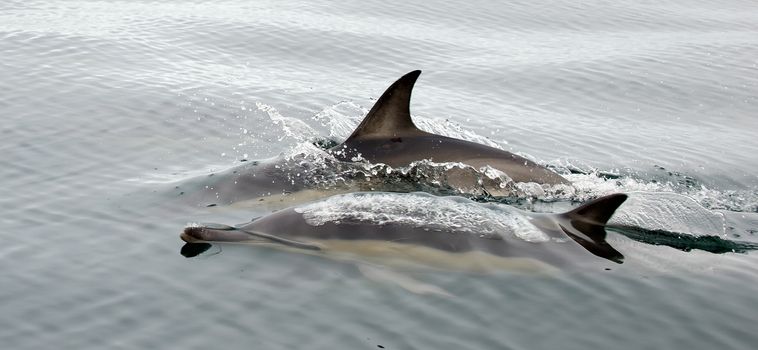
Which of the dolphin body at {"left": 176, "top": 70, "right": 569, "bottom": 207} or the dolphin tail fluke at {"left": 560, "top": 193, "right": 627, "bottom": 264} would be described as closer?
the dolphin tail fluke at {"left": 560, "top": 193, "right": 627, "bottom": 264}

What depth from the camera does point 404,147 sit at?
1138 cm

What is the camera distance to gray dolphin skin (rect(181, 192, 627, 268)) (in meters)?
8.84

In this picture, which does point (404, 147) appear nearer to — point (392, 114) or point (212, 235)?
point (392, 114)

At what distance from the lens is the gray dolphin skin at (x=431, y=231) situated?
29.0 ft

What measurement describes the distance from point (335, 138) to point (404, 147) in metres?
2.41

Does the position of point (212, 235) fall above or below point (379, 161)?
below

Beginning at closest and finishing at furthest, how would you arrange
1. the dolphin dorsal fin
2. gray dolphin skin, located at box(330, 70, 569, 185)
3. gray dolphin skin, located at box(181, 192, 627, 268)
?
gray dolphin skin, located at box(181, 192, 627, 268) < the dolphin dorsal fin < gray dolphin skin, located at box(330, 70, 569, 185)

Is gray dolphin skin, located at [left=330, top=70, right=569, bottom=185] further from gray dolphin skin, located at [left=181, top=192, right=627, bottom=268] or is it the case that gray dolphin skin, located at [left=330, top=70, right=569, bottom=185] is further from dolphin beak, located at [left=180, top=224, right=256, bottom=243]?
dolphin beak, located at [left=180, top=224, right=256, bottom=243]

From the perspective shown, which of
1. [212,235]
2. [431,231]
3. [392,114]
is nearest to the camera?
[431,231]

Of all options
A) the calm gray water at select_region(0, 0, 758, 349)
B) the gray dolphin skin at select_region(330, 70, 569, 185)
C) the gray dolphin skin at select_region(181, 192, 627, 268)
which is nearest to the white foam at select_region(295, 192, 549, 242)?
the gray dolphin skin at select_region(181, 192, 627, 268)

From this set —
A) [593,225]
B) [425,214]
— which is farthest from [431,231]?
[593,225]

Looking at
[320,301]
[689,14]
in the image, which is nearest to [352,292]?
[320,301]

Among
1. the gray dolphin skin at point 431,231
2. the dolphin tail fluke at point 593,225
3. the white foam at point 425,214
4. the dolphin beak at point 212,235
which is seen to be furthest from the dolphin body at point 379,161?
the dolphin tail fluke at point 593,225

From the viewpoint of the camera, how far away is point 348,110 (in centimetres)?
1650
